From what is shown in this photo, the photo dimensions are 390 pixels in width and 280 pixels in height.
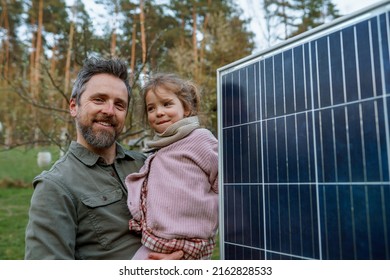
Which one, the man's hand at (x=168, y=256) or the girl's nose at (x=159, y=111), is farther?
the girl's nose at (x=159, y=111)

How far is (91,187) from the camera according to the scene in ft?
6.51

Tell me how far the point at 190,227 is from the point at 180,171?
27cm

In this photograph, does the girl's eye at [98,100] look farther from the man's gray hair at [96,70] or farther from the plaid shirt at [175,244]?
the plaid shirt at [175,244]

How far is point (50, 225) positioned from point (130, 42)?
5.58 meters

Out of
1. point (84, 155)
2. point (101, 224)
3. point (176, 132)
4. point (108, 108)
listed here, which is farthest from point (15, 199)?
point (176, 132)

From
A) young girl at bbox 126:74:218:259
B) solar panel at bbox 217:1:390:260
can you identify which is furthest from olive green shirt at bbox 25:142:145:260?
solar panel at bbox 217:1:390:260

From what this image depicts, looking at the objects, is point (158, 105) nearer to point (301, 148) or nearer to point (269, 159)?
point (269, 159)

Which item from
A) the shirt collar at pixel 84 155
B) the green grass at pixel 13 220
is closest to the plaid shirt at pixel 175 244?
the shirt collar at pixel 84 155

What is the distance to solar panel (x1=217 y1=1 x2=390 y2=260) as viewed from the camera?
113cm

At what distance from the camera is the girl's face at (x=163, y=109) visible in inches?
83.5

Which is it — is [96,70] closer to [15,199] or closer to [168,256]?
[168,256]

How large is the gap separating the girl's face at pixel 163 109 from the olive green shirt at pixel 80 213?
1.22ft

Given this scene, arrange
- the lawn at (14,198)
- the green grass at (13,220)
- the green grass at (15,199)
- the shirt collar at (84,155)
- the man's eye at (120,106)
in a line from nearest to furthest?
the shirt collar at (84,155), the man's eye at (120,106), the green grass at (13,220), the green grass at (15,199), the lawn at (14,198)
